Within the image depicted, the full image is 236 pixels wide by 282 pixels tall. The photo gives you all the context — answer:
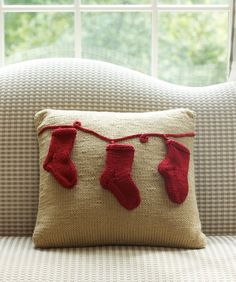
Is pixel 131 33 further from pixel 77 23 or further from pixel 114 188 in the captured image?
pixel 114 188

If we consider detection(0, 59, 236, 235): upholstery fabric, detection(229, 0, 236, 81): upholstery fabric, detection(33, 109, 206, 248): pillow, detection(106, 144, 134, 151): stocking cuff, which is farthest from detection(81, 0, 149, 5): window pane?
detection(106, 144, 134, 151): stocking cuff

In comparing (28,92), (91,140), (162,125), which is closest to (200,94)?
(162,125)

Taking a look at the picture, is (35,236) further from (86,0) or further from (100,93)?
(86,0)

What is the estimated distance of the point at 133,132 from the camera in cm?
183

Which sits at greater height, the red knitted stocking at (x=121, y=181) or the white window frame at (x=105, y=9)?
the white window frame at (x=105, y=9)

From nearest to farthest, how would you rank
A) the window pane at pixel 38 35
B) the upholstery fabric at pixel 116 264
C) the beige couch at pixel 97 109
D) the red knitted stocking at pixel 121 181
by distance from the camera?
the upholstery fabric at pixel 116 264 → the red knitted stocking at pixel 121 181 → the beige couch at pixel 97 109 → the window pane at pixel 38 35

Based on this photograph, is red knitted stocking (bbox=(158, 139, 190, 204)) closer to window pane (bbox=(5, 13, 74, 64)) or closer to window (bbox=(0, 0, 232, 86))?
window (bbox=(0, 0, 232, 86))

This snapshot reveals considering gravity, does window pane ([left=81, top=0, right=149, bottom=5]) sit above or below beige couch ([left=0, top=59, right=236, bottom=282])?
A: above

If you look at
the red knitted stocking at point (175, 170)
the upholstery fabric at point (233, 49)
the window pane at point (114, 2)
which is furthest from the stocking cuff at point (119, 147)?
the window pane at point (114, 2)

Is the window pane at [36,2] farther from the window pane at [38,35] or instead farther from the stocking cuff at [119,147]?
the stocking cuff at [119,147]

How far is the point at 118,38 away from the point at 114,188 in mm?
838

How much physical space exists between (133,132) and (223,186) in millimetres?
360

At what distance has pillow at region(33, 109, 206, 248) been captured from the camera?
1.77m

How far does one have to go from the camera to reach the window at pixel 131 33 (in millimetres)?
2371
